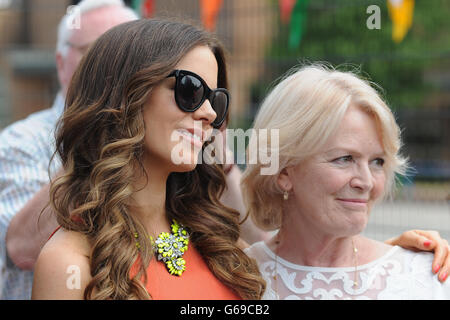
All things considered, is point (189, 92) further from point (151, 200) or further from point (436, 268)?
point (436, 268)

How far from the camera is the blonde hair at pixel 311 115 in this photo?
6.76 ft

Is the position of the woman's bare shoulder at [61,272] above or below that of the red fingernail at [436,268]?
above

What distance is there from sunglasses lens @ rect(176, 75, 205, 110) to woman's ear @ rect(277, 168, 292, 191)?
585 mm

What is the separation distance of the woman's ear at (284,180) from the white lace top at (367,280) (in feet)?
0.95

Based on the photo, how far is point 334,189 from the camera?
2027mm

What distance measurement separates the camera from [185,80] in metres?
1.76

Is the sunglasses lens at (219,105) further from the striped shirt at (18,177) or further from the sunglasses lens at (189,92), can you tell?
the striped shirt at (18,177)

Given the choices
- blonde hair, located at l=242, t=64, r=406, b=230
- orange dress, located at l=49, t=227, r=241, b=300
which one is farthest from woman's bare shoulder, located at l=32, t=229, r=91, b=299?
blonde hair, located at l=242, t=64, r=406, b=230

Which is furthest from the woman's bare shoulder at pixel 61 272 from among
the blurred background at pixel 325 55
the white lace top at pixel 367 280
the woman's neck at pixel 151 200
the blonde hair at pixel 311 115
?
the blurred background at pixel 325 55

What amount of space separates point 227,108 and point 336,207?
0.53 meters

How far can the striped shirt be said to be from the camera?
2.52m

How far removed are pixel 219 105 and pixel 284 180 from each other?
1.58ft

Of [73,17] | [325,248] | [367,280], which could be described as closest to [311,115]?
[325,248]
